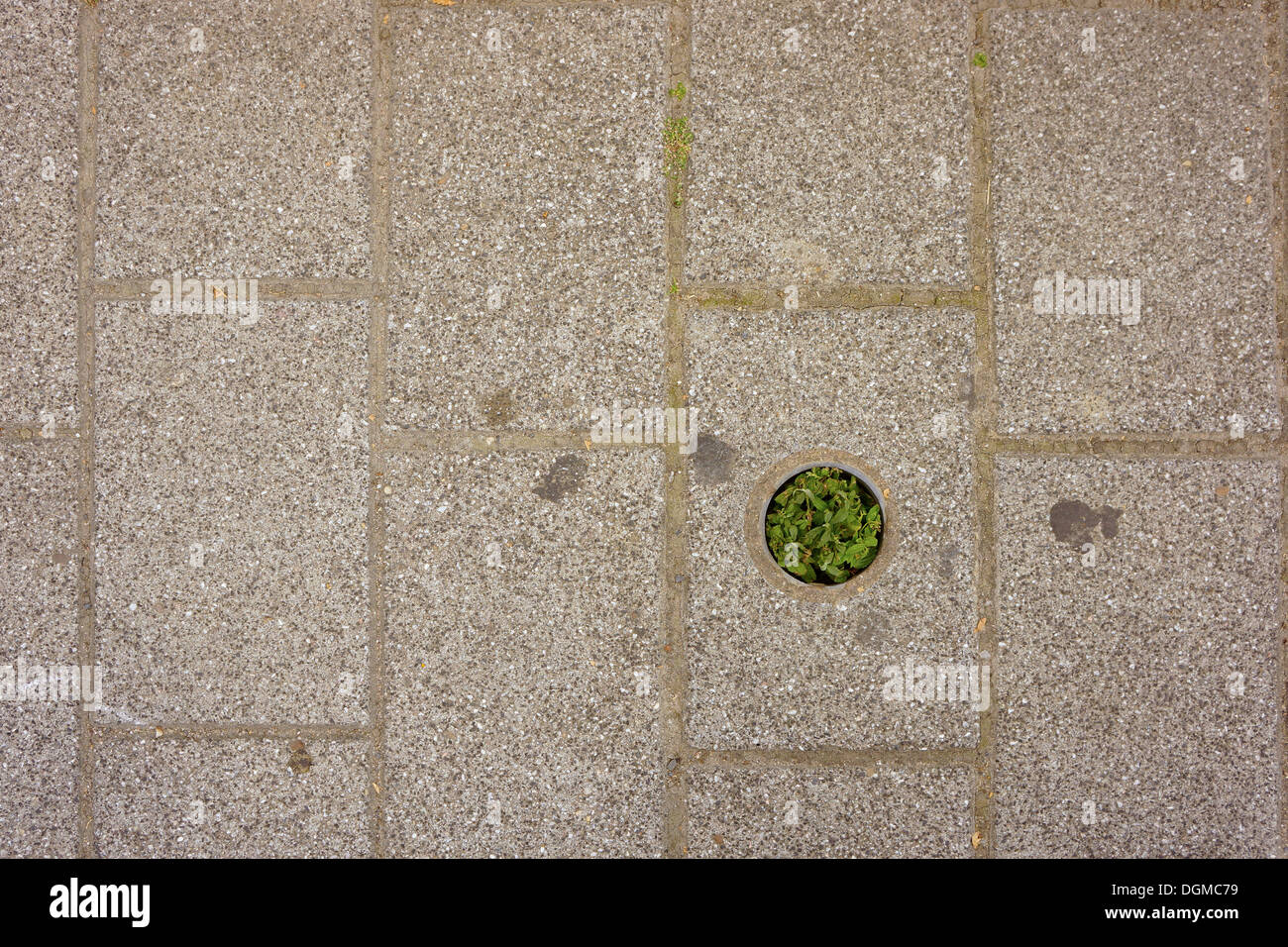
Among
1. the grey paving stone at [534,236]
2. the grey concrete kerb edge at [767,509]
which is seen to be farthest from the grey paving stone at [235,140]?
the grey concrete kerb edge at [767,509]

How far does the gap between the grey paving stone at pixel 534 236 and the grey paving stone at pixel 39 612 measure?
150cm

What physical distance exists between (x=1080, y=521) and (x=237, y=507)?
350 centimetres

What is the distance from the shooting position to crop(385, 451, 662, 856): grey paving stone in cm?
269

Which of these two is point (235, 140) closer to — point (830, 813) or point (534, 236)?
point (534, 236)

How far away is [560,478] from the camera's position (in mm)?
2691

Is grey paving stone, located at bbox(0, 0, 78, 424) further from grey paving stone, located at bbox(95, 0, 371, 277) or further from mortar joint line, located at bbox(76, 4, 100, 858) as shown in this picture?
grey paving stone, located at bbox(95, 0, 371, 277)

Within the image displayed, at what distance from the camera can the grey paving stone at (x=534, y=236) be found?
2.68m

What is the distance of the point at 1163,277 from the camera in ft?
8.71

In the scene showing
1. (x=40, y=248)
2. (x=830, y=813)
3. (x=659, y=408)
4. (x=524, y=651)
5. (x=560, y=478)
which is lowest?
(x=830, y=813)

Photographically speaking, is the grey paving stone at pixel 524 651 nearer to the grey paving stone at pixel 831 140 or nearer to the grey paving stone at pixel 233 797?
the grey paving stone at pixel 233 797

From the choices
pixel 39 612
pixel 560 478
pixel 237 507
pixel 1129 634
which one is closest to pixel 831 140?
pixel 560 478

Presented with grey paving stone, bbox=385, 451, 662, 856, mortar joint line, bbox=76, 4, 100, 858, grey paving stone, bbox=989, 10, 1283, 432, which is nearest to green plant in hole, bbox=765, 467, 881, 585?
grey paving stone, bbox=385, 451, 662, 856
